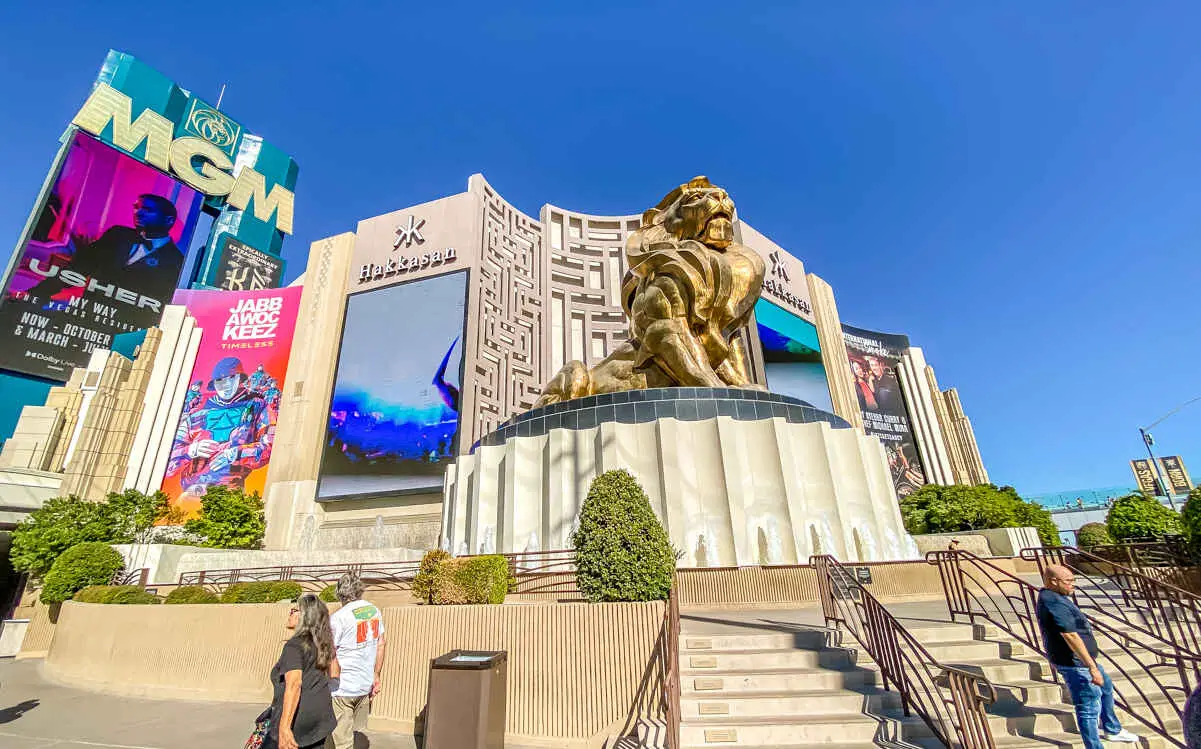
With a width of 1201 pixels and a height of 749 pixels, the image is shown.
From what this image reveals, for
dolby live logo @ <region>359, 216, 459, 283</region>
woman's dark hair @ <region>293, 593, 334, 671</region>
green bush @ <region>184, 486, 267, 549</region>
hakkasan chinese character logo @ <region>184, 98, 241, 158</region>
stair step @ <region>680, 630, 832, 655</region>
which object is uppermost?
hakkasan chinese character logo @ <region>184, 98, 241, 158</region>

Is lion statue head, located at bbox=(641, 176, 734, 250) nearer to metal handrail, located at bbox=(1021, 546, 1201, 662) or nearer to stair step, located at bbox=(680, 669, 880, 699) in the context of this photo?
metal handrail, located at bbox=(1021, 546, 1201, 662)

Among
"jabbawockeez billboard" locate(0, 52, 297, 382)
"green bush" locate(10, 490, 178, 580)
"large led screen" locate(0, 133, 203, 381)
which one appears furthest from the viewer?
"jabbawockeez billboard" locate(0, 52, 297, 382)

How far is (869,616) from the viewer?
5168 mm

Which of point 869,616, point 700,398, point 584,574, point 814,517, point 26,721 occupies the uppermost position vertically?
point 700,398

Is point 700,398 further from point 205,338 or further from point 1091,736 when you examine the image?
point 205,338

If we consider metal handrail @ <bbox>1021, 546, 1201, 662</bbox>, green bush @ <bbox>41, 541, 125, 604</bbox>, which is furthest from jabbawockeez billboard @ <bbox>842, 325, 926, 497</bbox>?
green bush @ <bbox>41, 541, 125, 604</bbox>

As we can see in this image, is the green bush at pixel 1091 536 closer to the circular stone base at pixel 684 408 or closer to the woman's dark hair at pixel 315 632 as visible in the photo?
the circular stone base at pixel 684 408

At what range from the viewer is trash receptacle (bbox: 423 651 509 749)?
166 inches

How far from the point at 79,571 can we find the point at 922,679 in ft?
63.3

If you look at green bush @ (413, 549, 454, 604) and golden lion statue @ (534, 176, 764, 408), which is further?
golden lion statue @ (534, 176, 764, 408)

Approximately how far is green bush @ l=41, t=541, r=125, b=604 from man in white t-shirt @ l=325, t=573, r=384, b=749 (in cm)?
1508

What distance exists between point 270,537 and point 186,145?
42217mm

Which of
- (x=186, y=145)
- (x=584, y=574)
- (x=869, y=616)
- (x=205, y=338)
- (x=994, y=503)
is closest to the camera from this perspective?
(x=869, y=616)

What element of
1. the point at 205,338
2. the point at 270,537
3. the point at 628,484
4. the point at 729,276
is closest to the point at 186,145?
the point at 205,338
